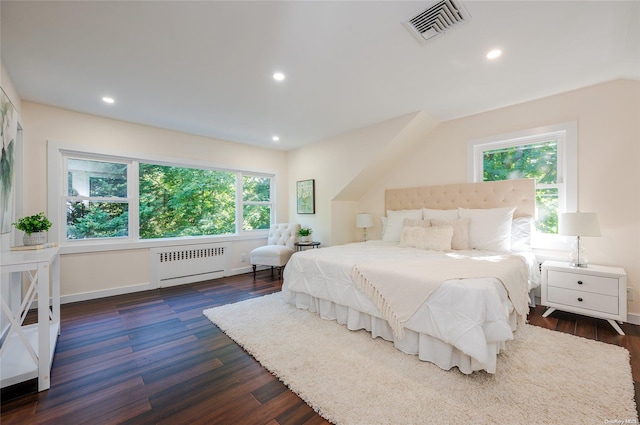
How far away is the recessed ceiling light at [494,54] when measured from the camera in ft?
7.14

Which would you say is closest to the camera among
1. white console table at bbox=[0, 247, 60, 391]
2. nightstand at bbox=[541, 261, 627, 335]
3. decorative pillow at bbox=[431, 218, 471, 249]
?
white console table at bbox=[0, 247, 60, 391]

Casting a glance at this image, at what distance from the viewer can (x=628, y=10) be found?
5.64ft

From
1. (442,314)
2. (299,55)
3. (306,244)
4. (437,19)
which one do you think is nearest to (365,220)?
(306,244)

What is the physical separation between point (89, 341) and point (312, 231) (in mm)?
3443

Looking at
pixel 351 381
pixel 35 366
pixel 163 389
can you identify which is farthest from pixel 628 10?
pixel 35 366

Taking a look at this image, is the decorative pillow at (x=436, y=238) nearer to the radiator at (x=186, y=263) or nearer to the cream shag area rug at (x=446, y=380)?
the cream shag area rug at (x=446, y=380)

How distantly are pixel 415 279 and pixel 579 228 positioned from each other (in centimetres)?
194

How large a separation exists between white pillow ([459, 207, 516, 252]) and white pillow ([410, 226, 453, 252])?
354 mm

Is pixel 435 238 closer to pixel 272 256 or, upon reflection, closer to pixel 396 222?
pixel 396 222

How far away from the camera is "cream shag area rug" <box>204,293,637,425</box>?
1.43 metres

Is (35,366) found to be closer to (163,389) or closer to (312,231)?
(163,389)

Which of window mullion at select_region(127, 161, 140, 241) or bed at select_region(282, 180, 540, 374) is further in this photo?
window mullion at select_region(127, 161, 140, 241)

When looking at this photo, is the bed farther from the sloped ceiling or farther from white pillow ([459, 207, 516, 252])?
the sloped ceiling

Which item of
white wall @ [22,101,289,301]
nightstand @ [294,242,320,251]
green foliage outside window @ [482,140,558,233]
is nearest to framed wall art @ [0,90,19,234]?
white wall @ [22,101,289,301]
